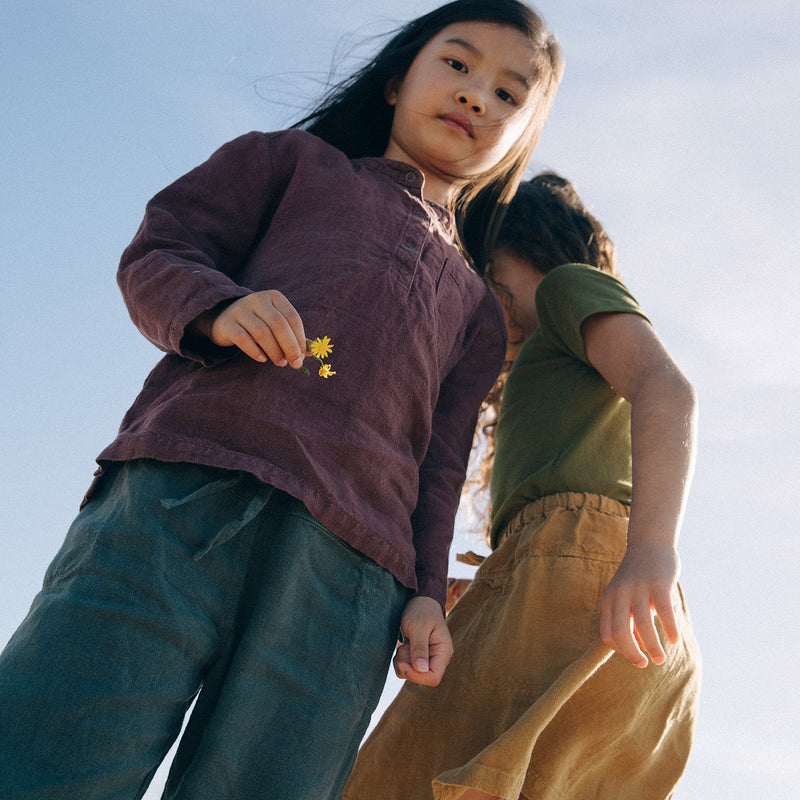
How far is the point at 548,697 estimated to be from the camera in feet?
5.36

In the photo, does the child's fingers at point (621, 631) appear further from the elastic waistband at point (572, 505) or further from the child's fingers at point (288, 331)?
the child's fingers at point (288, 331)

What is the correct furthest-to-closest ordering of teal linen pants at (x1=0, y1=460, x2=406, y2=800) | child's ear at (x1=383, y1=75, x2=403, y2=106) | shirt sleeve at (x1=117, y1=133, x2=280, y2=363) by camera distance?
child's ear at (x1=383, y1=75, x2=403, y2=106)
shirt sleeve at (x1=117, y1=133, x2=280, y2=363)
teal linen pants at (x1=0, y1=460, x2=406, y2=800)

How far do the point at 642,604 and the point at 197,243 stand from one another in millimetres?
1109

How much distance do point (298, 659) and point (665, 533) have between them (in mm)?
681

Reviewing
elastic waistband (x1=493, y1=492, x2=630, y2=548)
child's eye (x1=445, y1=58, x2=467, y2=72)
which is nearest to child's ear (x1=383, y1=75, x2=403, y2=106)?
child's eye (x1=445, y1=58, x2=467, y2=72)

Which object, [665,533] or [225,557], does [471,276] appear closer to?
[665,533]

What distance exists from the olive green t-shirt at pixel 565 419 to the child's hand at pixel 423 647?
1.43 feet

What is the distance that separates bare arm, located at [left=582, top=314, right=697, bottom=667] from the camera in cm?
158

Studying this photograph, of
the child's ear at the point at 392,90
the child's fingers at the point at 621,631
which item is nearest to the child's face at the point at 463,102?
the child's ear at the point at 392,90

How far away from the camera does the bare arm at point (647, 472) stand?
1579 millimetres

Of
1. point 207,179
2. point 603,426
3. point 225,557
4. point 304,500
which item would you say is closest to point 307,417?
point 304,500

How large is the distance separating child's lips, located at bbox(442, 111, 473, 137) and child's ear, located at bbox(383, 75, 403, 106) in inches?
12.7

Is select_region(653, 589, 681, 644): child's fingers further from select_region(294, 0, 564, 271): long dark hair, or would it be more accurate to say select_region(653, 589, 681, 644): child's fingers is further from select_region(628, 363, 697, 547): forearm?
select_region(294, 0, 564, 271): long dark hair

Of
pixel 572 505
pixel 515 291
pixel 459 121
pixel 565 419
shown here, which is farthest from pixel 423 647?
pixel 515 291
